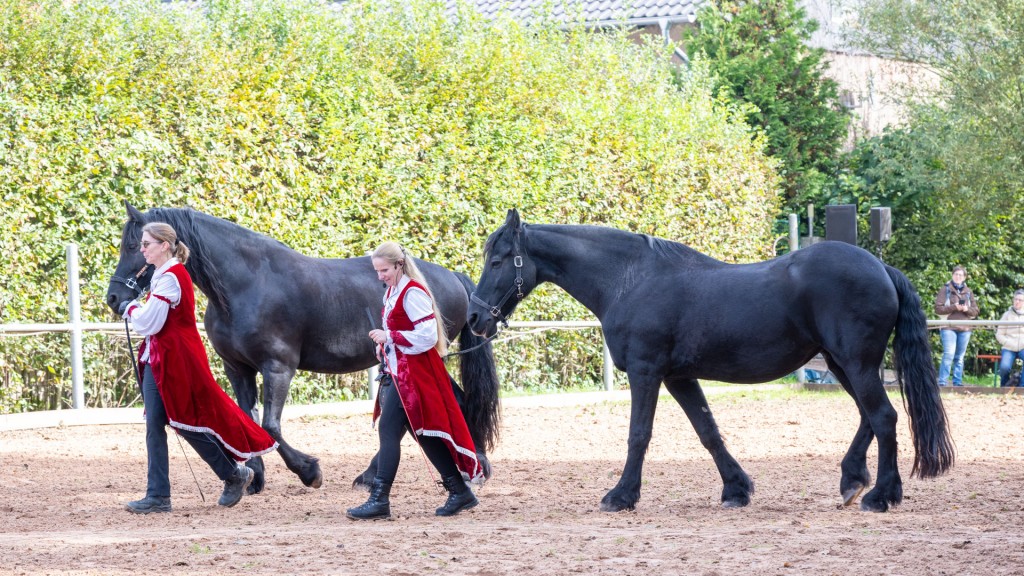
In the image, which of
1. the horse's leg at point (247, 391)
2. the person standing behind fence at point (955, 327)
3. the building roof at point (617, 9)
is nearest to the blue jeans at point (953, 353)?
the person standing behind fence at point (955, 327)

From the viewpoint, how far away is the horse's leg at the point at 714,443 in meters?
7.12

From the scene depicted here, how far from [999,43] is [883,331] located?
12.8 meters

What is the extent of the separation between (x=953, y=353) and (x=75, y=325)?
40.8ft

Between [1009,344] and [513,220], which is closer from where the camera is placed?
[513,220]

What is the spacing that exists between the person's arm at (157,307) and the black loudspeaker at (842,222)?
1281 cm

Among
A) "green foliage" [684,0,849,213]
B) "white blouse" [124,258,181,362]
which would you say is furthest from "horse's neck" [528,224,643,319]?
"green foliage" [684,0,849,213]

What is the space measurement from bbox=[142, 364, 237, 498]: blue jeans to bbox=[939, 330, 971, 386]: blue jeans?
13135 mm

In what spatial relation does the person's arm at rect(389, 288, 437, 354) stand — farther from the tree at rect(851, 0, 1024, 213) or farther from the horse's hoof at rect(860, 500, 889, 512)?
the tree at rect(851, 0, 1024, 213)

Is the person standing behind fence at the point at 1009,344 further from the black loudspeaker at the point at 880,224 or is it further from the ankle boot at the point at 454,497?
the ankle boot at the point at 454,497

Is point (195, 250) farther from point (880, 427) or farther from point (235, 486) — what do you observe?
point (880, 427)

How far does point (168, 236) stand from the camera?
6879 mm

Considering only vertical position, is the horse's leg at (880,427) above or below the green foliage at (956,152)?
below

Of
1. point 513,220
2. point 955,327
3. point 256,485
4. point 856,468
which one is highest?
point 513,220

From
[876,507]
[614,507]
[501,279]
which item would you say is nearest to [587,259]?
[501,279]
